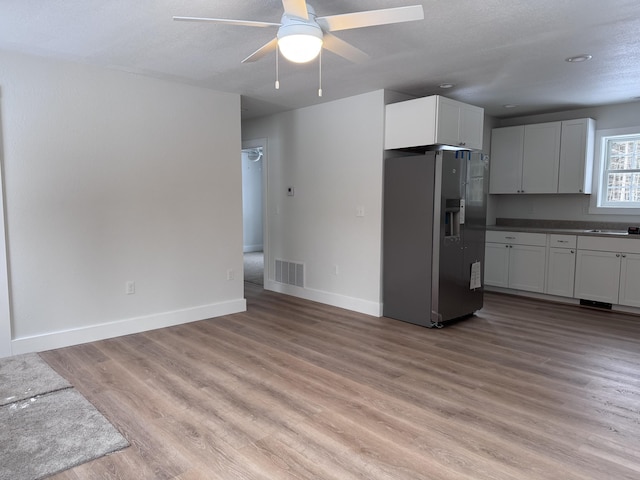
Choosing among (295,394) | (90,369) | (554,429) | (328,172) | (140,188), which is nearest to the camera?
(554,429)

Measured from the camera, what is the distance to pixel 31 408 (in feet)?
8.43

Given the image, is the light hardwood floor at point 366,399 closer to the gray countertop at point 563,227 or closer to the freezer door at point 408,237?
the freezer door at point 408,237

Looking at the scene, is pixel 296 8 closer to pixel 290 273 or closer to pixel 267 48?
pixel 267 48

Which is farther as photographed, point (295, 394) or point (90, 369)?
point (90, 369)

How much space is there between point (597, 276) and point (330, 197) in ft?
10.8

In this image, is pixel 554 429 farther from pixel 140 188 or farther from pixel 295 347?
pixel 140 188

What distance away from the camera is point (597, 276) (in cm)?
498

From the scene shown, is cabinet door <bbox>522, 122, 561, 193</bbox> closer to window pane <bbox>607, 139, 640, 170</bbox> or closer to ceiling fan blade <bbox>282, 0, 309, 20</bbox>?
window pane <bbox>607, 139, 640, 170</bbox>

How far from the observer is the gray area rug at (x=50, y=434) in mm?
2039

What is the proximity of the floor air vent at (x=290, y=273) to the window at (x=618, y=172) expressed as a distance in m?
3.92

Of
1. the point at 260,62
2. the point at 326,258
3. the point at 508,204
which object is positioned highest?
the point at 260,62

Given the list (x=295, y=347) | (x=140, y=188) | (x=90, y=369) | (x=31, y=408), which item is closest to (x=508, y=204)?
(x=295, y=347)

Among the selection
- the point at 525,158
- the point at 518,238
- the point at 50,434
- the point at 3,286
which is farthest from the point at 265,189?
the point at 50,434

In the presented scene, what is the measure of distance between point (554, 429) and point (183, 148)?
153 inches
